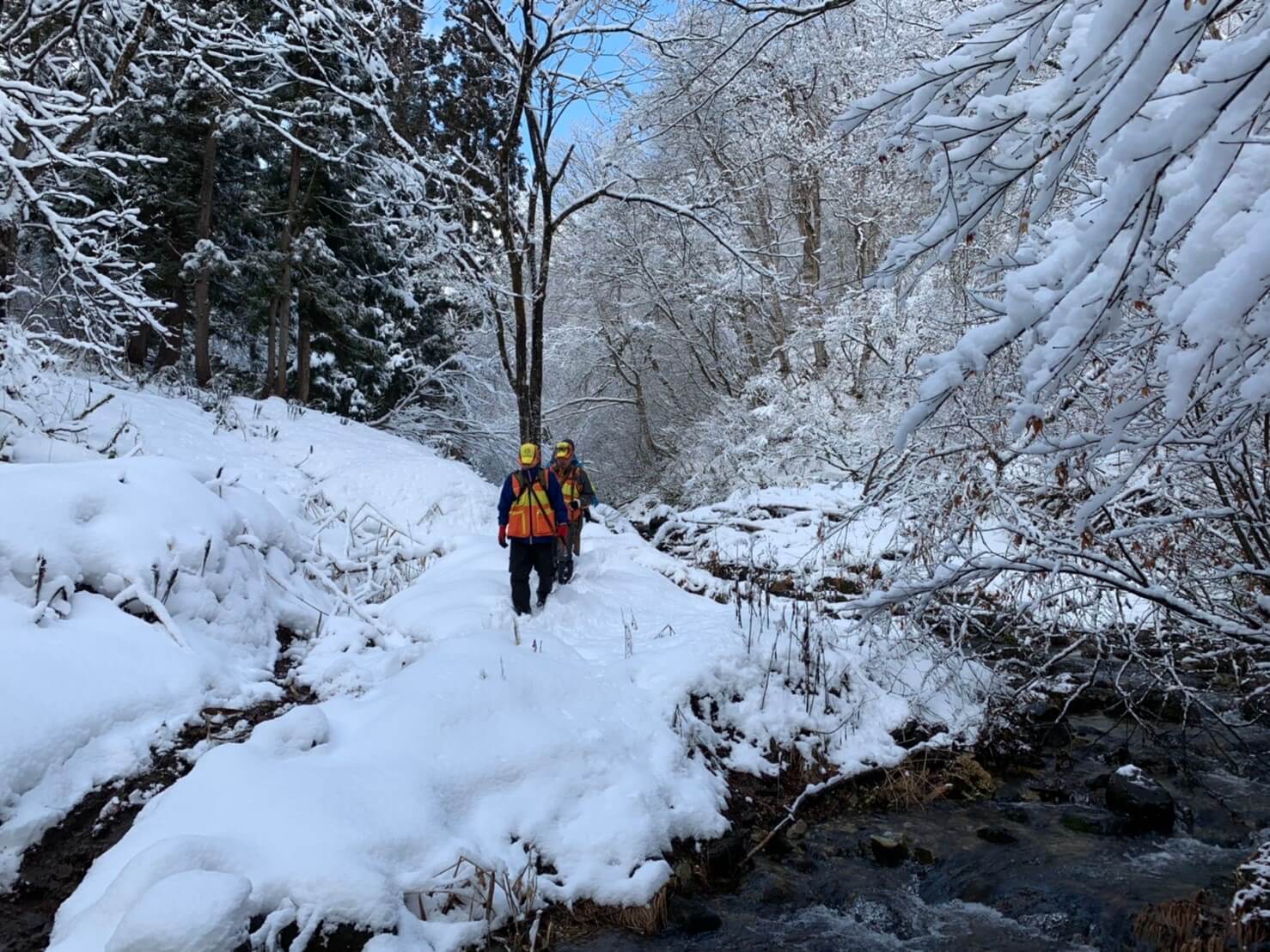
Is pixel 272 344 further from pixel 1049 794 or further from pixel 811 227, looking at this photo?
pixel 1049 794

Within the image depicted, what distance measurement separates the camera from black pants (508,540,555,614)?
6695 millimetres

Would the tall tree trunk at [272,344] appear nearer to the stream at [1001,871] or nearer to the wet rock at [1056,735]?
the stream at [1001,871]

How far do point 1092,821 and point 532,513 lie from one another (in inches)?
185

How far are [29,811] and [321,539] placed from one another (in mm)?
5483

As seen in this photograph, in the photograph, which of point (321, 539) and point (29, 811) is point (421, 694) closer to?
point (29, 811)

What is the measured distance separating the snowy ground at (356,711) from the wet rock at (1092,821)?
109 centimetres

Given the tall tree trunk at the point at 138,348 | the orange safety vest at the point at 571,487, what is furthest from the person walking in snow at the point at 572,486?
the tall tree trunk at the point at 138,348

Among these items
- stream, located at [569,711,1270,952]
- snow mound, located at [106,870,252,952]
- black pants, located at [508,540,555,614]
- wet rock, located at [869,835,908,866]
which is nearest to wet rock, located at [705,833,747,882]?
stream, located at [569,711,1270,952]

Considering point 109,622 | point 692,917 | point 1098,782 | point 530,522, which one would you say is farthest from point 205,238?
point 1098,782

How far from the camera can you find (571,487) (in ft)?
26.5

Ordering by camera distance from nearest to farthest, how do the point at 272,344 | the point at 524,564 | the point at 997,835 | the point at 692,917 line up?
1. the point at 692,917
2. the point at 997,835
3. the point at 524,564
4. the point at 272,344

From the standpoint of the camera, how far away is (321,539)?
8781mm

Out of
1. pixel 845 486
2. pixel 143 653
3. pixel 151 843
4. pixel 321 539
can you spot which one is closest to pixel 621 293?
pixel 845 486

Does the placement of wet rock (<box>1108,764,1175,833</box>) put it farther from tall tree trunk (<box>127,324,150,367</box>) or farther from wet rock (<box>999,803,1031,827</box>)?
tall tree trunk (<box>127,324,150,367</box>)
